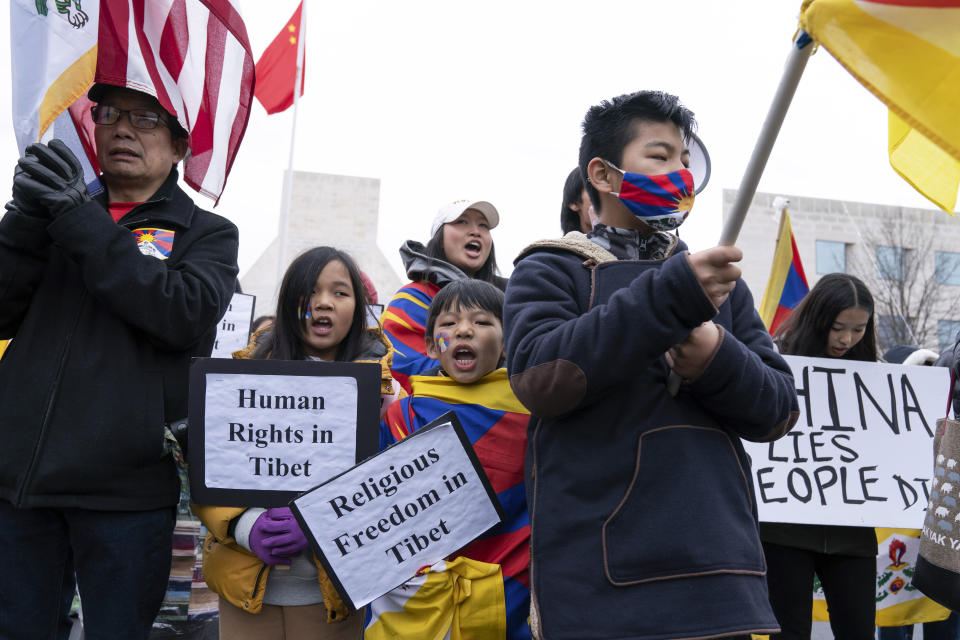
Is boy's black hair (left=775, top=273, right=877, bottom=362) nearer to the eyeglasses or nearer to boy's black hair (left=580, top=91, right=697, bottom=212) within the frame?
boy's black hair (left=580, top=91, right=697, bottom=212)

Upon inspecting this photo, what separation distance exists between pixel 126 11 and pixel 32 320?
3.75ft

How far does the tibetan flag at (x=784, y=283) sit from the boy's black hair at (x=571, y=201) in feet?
6.99

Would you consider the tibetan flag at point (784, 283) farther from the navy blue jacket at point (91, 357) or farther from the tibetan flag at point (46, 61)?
the tibetan flag at point (46, 61)

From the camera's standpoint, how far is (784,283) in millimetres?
5898

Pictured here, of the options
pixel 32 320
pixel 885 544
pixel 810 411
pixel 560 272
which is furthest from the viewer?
pixel 885 544

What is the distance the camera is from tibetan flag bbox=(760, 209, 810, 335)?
585 centimetres

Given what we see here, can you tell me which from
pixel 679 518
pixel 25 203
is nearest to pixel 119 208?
pixel 25 203

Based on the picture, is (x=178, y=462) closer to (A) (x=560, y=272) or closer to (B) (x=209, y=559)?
(B) (x=209, y=559)

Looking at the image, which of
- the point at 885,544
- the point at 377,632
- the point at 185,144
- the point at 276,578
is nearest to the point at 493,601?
the point at 377,632

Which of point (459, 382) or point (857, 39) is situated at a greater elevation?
point (857, 39)

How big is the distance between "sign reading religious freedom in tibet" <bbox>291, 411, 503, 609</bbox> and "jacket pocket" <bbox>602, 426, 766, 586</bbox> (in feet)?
2.67

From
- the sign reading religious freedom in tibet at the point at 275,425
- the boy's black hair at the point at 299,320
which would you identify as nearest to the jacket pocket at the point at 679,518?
the sign reading religious freedom in tibet at the point at 275,425

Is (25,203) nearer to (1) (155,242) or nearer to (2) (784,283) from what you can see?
(1) (155,242)

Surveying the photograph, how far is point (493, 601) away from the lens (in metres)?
2.64
